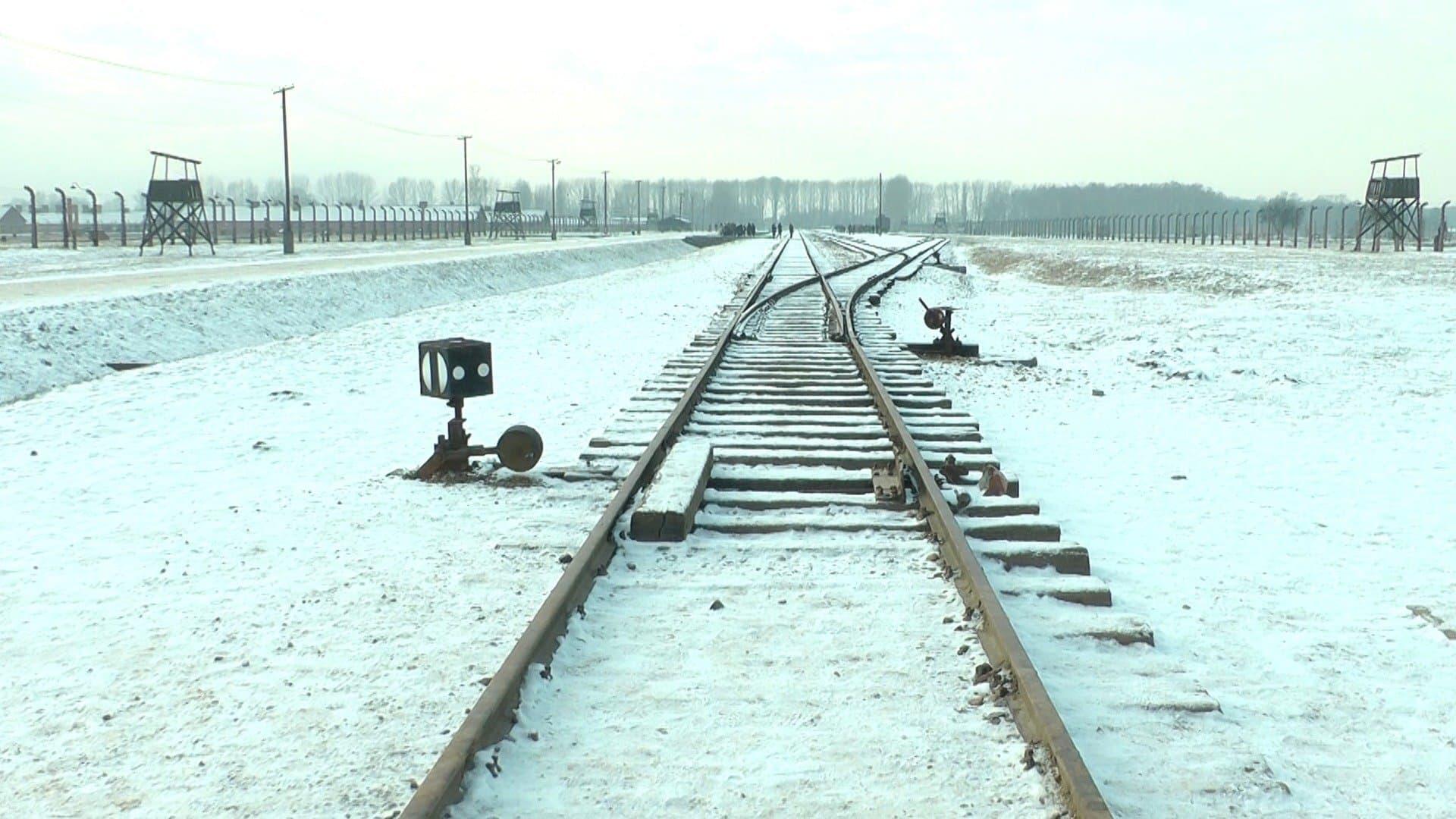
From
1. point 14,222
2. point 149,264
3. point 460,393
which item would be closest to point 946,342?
point 460,393

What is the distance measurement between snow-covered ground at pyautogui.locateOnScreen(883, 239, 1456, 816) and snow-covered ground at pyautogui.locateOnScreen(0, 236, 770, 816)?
2062 millimetres

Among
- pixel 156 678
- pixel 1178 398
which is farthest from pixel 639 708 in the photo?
pixel 1178 398

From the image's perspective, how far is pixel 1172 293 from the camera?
22.2m

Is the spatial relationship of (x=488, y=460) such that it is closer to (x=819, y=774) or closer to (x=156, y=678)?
(x=156, y=678)

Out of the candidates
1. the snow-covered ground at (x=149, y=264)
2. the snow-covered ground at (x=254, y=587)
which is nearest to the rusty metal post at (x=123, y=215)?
the snow-covered ground at (x=149, y=264)

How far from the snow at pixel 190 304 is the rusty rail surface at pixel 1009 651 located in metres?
8.99

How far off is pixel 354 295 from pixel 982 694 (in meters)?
18.3

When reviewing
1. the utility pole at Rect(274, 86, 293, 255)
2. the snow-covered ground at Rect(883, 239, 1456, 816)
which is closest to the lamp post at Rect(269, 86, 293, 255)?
the utility pole at Rect(274, 86, 293, 255)

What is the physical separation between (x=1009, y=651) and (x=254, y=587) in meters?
3.01

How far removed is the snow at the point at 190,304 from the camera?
1187cm

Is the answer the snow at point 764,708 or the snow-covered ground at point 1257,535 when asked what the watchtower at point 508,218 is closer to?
the snow-covered ground at point 1257,535

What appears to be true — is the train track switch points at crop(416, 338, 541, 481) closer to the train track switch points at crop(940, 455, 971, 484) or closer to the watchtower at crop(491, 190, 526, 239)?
the train track switch points at crop(940, 455, 971, 484)

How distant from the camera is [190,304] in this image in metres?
15.4

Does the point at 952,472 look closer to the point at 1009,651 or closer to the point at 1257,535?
the point at 1257,535
